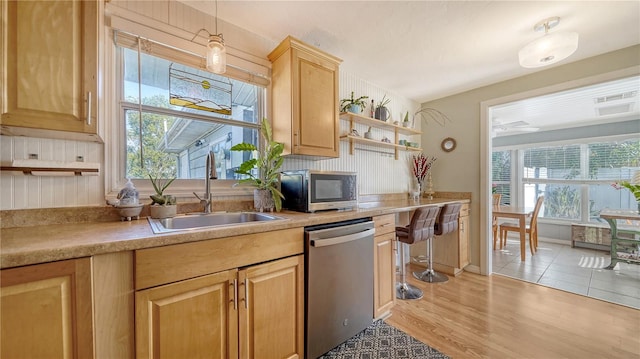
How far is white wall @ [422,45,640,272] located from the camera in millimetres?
2512

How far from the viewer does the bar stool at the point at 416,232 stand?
91.4 inches

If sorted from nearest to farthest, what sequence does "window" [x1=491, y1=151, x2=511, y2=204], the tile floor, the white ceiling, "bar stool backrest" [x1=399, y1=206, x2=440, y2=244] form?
the white ceiling
"bar stool backrest" [x1=399, y1=206, x2=440, y2=244]
the tile floor
"window" [x1=491, y1=151, x2=511, y2=204]

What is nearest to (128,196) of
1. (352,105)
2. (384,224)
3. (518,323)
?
(384,224)

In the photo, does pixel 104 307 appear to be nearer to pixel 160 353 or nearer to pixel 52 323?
pixel 52 323

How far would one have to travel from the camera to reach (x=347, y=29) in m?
2.01

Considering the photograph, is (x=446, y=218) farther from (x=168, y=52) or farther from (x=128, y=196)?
(x=168, y=52)

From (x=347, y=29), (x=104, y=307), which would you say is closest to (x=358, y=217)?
(x=104, y=307)

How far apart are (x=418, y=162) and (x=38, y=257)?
3662 millimetres

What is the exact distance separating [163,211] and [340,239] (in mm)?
1121

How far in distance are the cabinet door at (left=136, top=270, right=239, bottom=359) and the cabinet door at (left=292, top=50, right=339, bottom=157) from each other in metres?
1.14

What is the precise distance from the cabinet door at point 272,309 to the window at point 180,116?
97 centimetres

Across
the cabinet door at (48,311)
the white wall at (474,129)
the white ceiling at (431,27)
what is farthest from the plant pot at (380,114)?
the cabinet door at (48,311)

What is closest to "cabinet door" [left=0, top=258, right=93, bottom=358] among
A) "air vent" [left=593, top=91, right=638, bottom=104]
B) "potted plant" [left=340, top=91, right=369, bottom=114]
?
"potted plant" [left=340, top=91, right=369, bottom=114]

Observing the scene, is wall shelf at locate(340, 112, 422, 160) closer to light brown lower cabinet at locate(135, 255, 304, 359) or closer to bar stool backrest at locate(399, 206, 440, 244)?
bar stool backrest at locate(399, 206, 440, 244)
